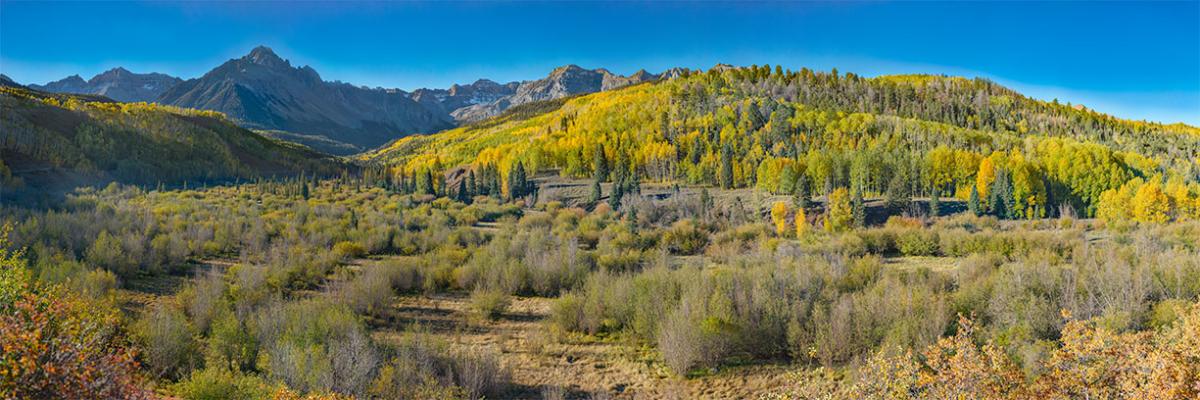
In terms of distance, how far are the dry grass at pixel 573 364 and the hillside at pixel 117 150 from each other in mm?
35302

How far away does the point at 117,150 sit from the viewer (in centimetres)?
6588

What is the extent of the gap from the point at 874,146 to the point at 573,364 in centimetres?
6963

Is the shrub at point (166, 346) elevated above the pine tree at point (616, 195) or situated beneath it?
situated beneath

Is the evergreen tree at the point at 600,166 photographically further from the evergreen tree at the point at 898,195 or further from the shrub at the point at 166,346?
the shrub at the point at 166,346

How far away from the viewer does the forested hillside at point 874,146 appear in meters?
55.3

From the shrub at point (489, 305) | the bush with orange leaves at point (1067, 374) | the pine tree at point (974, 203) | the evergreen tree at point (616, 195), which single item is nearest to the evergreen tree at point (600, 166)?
the evergreen tree at point (616, 195)

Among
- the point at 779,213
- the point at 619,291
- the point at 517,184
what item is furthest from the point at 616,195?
the point at 619,291

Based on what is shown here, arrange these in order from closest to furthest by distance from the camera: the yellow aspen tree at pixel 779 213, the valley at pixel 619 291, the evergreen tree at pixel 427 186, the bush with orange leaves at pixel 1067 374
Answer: the bush with orange leaves at pixel 1067 374 → the valley at pixel 619 291 → the yellow aspen tree at pixel 779 213 → the evergreen tree at pixel 427 186

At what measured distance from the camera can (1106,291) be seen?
12523 mm

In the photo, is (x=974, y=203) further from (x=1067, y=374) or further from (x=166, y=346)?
(x=166, y=346)


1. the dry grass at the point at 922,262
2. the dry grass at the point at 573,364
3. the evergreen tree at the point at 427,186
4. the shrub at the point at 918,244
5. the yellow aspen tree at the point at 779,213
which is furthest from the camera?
A: the evergreen tree at the point at 427,186

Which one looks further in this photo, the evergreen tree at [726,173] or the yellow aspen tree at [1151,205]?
the evergreen tree at [726,173]

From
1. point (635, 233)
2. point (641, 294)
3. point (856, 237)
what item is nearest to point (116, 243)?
point (641, 294)

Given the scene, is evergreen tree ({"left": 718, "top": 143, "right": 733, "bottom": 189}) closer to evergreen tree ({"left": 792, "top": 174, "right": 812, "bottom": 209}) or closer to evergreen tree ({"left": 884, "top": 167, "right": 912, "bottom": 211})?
evergreen tree ({"left": 792, "top": 174, "right": 812, "bottom": 209})
